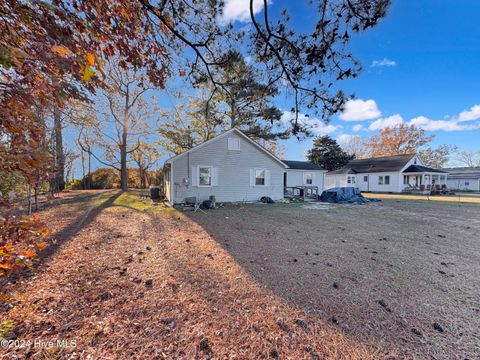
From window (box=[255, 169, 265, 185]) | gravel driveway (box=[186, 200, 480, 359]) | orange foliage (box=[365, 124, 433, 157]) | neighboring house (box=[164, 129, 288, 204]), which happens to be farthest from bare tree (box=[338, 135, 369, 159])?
gravel driveway (box=[186, 200, 480, 359])

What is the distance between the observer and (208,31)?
3.88 m

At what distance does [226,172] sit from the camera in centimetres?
1230

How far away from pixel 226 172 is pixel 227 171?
0.30 feet

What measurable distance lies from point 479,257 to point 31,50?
7.70 metres

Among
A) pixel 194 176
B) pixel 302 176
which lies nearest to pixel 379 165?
pixel 302 176

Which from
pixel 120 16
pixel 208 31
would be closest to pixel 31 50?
pixel 120 16

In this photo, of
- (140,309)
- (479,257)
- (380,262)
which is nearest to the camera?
(140,309)

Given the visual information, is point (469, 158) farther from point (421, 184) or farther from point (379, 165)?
point (379, 165)

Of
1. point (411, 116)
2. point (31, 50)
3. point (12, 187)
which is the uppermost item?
point (411, 116)

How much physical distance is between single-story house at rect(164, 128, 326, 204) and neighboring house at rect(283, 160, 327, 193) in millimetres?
5369

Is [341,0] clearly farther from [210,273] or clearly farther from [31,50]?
[210,273]

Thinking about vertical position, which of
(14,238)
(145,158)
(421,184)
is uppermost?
(145,158)

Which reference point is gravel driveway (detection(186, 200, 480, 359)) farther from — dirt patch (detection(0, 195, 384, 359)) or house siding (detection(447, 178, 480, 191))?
house siding (detection(447, 178, 480, 191))

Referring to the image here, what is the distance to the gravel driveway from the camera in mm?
1985
